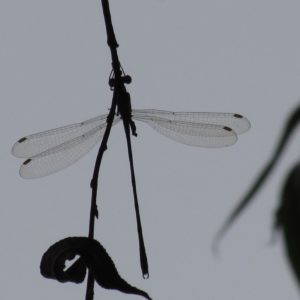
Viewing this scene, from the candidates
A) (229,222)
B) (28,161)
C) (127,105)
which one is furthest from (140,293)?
(28,161)

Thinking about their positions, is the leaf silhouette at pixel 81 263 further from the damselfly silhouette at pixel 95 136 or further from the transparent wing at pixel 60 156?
the transparent wing at pixel 60 156

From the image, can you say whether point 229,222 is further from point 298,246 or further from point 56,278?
point 56,278

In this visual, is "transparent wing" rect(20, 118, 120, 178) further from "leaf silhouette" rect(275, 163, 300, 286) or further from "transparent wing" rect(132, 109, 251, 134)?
"leaf silhouette" rect(275, 163, 300, 286)

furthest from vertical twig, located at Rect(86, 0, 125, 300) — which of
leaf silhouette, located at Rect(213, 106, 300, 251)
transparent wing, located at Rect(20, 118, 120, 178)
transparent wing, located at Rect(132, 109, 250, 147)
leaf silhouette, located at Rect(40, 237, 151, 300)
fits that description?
transparent wing, located at Rect(132, 109, 250, 147)

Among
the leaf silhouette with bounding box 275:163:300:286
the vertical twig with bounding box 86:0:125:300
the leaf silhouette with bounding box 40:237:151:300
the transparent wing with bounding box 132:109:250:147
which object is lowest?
the leaf silhouette with bounding box 275:163:300:286

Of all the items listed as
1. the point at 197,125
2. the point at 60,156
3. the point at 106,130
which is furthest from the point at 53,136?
the point at 106,130

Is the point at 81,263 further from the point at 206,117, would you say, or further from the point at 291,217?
the point at 206,117

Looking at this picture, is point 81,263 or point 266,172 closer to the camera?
point 266,172

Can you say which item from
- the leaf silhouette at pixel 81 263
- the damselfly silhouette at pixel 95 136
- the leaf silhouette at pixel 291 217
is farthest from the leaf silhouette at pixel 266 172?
the damselfly silhouette at pixel 95 136
